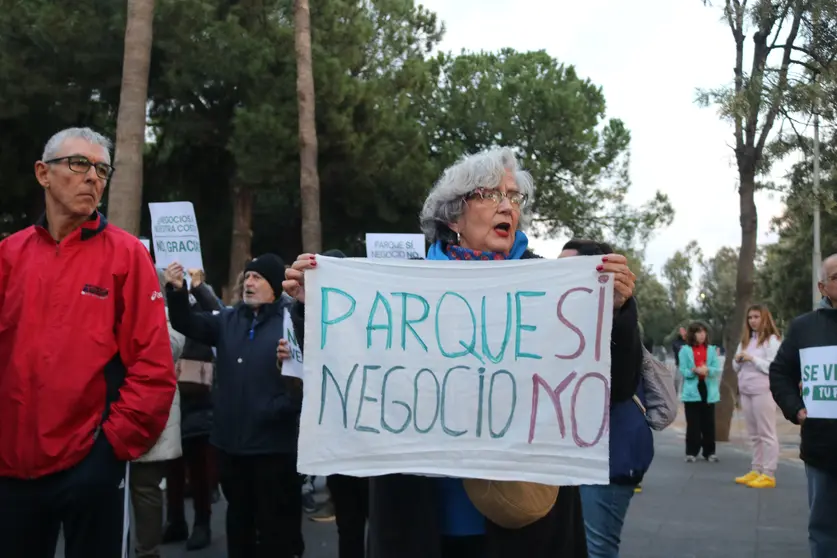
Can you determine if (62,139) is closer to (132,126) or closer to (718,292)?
(132,126)

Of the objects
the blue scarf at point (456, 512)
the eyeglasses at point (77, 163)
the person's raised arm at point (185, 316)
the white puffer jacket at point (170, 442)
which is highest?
the eyeglasses at point (77, 163)

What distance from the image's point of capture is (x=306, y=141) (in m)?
14.0

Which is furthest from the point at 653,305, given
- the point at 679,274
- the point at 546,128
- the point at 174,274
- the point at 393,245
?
the point at 174,274

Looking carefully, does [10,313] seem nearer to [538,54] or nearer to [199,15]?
[199,15]

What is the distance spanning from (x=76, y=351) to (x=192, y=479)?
409cm

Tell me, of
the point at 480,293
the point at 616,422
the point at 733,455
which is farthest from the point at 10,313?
the point at 733,455

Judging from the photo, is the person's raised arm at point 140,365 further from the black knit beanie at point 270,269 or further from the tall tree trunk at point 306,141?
the tall tree trunk at point 306,141

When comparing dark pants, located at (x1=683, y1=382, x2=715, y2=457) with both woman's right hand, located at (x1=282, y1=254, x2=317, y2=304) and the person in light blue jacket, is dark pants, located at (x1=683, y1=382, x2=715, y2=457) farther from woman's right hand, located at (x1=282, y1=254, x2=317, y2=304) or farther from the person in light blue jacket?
woman's right hand, located at (x1=282, y1=254, x2=317, y2=304)

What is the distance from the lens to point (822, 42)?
1389 centimetres

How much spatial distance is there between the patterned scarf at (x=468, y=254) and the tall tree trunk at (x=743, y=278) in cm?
1255

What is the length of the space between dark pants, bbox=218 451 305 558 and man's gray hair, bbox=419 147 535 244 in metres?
2.63

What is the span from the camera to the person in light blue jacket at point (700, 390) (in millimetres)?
12711

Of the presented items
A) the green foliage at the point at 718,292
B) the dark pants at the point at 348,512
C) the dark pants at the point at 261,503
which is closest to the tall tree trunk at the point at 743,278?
the dark pants at the point at 348,512

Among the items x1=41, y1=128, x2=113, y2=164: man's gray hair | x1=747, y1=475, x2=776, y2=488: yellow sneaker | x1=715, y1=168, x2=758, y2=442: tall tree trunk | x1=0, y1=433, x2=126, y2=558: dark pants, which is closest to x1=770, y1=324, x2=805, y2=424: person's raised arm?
x1=0, y1=433, x2=126, y2=558: dark pants
